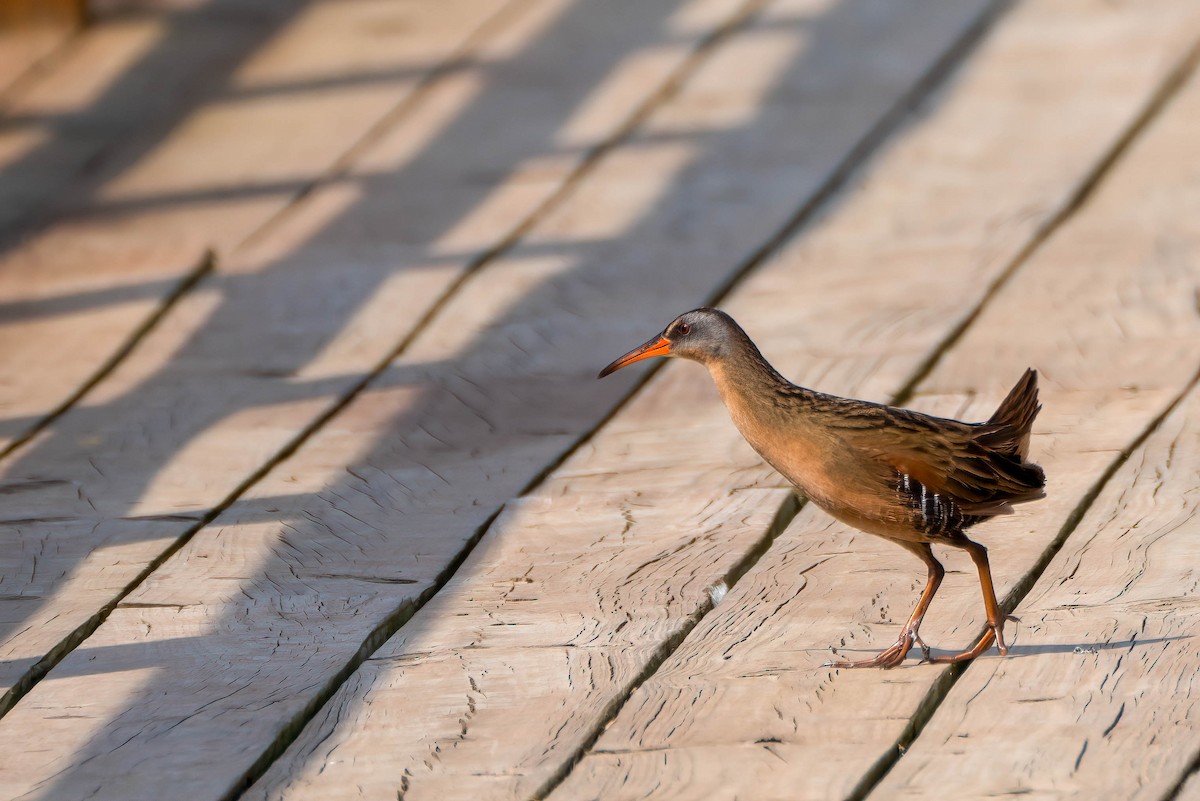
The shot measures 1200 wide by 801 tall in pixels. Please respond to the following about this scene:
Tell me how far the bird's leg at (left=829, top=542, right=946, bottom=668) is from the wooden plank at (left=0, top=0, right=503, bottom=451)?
3.36 metres

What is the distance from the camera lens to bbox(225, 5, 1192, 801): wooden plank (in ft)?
14.6

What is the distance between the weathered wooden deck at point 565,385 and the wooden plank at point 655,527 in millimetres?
17

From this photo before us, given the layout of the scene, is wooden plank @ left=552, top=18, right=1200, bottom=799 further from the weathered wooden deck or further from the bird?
the bird

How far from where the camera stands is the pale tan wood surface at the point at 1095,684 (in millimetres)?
4070

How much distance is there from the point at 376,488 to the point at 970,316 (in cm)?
228

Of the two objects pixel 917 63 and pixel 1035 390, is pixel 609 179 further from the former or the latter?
pixel 1035 390

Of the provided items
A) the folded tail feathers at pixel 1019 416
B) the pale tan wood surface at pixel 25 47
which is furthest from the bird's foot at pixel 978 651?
the pale tan wood surface at pixel 25 47

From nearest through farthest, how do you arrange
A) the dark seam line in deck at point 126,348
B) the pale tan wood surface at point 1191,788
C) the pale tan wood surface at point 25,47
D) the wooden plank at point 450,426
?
the pale tan wood surface at point 1191,788 < the wooden plank at point 450,426 < the dark seam line in deck at point 126,348 < the pale tan wood surface at point 25,47

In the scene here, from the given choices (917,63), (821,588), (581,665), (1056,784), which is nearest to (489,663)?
(581,665)

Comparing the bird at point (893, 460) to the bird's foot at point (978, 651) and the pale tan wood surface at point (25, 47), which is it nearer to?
the bird's foot at point (978, 651)

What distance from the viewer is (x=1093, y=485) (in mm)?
5480

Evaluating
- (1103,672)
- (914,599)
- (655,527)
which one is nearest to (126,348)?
(655,527)

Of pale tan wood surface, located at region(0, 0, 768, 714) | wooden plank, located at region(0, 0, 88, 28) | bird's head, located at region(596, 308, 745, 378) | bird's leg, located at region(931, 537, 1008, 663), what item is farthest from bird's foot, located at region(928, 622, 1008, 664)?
wooden plank, located at region(0, 0, 88, 28)

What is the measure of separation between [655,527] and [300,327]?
2.23 meters
